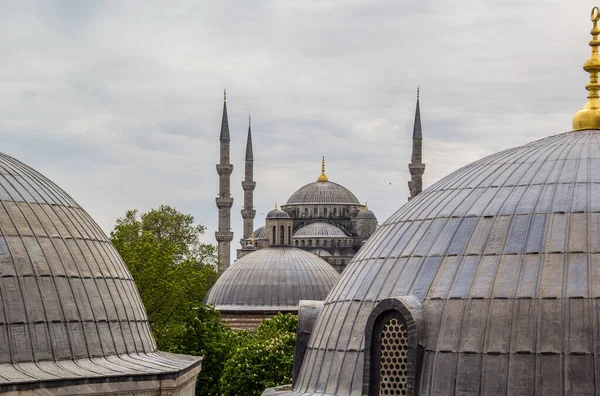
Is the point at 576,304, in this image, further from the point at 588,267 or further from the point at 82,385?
the point at 82,385

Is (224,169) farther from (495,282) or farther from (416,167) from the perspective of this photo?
(495,282)

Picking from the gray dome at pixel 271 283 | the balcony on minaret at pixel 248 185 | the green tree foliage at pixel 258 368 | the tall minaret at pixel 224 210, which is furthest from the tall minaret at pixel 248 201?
the green tree foliage at pixel 258 368

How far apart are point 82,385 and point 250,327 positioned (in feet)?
137

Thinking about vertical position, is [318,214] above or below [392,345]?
above

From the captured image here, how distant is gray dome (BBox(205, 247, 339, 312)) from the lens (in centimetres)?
6091

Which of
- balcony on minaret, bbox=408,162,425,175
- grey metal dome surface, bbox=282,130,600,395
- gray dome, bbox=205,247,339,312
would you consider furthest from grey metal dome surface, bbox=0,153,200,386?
balcony on minaret, bbox=408,162,425,175

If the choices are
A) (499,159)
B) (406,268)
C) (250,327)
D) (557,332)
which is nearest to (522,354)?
(557,332)

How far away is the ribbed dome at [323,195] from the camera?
117062 millimetres

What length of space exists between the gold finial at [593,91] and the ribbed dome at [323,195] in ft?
318

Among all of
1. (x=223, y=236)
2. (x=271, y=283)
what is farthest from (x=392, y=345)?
(x=223, y=236)

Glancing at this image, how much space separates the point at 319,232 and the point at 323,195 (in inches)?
350

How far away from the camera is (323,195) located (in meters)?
117

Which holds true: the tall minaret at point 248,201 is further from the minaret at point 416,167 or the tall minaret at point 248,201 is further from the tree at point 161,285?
the tree at point 161,285

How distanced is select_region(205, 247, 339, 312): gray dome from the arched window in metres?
42.9
